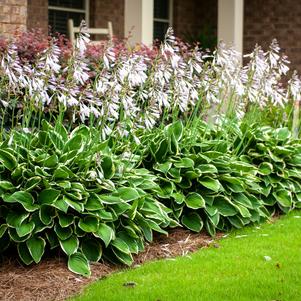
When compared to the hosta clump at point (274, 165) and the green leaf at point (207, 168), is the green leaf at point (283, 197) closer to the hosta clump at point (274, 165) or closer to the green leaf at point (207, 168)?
the hosta clump at point (274, 165)

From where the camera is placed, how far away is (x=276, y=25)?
16.5 meters

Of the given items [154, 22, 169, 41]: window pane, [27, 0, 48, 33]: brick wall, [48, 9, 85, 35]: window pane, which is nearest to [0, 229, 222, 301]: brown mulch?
[27, 0, 48, 33]: brick wall

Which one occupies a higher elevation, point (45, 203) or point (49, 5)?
point (49, 5)

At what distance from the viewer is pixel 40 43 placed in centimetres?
866

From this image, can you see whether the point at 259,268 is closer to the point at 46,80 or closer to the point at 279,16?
the point at 46,80

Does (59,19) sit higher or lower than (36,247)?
higher

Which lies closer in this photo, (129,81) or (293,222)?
(129,81)

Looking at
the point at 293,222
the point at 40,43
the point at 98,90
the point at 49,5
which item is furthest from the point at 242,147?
the point at 49,5

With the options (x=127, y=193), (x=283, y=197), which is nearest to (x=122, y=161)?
(x=127, y=193)

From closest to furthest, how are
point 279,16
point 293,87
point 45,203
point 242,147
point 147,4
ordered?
point 45,203, point 293,87, point 242,147, point 147,4, point 279,16

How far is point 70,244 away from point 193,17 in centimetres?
1191

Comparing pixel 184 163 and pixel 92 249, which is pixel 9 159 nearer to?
pixel 92 249

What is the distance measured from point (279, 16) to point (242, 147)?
7946mm

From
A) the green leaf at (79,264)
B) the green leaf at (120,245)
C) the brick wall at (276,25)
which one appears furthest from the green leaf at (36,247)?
the brick wall at (276,25)
